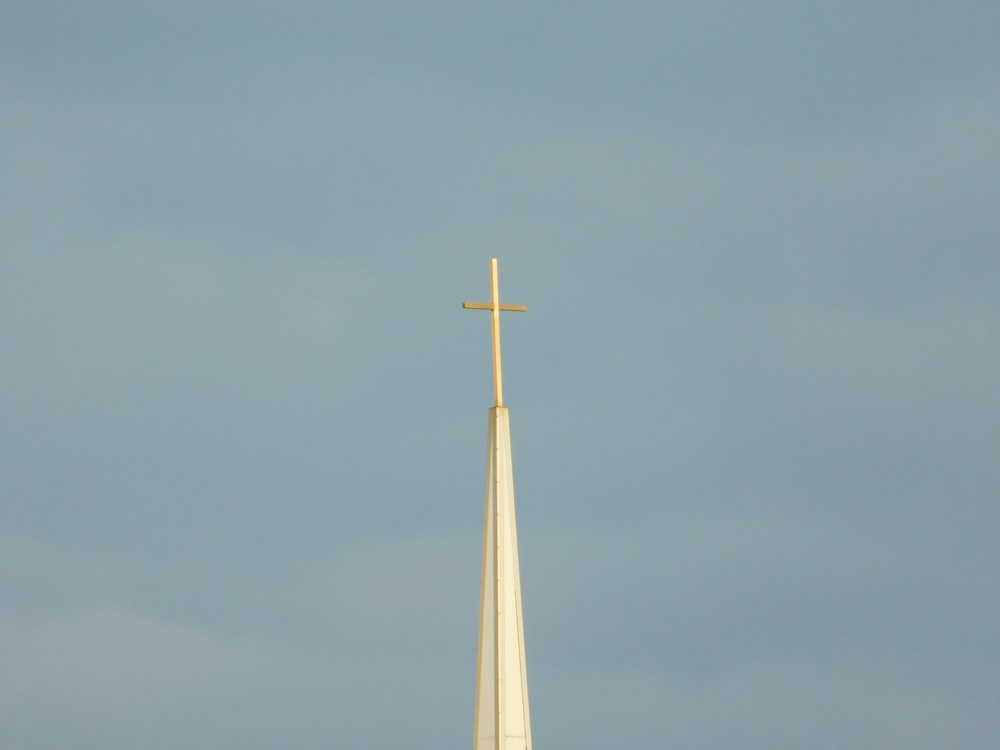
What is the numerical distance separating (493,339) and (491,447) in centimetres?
325

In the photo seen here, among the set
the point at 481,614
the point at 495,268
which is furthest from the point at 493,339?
the point at 481,614

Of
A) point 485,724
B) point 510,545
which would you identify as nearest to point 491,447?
point 510,545

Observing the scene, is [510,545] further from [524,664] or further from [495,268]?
[495,268]

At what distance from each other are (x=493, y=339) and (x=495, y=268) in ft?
7.27

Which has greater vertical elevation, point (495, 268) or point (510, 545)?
point (495, 268)

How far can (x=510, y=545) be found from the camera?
244 feet

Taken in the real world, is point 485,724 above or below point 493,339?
below

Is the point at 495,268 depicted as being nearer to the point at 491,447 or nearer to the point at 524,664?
the point at 491,447

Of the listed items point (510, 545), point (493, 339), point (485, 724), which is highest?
point (493, 339)

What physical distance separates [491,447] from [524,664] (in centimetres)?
640

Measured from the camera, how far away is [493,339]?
249ft

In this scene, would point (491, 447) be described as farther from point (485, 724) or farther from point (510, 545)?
point (485, 724)

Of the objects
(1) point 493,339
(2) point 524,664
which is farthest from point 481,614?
(1) point 493,339

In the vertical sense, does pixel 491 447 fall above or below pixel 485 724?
above
